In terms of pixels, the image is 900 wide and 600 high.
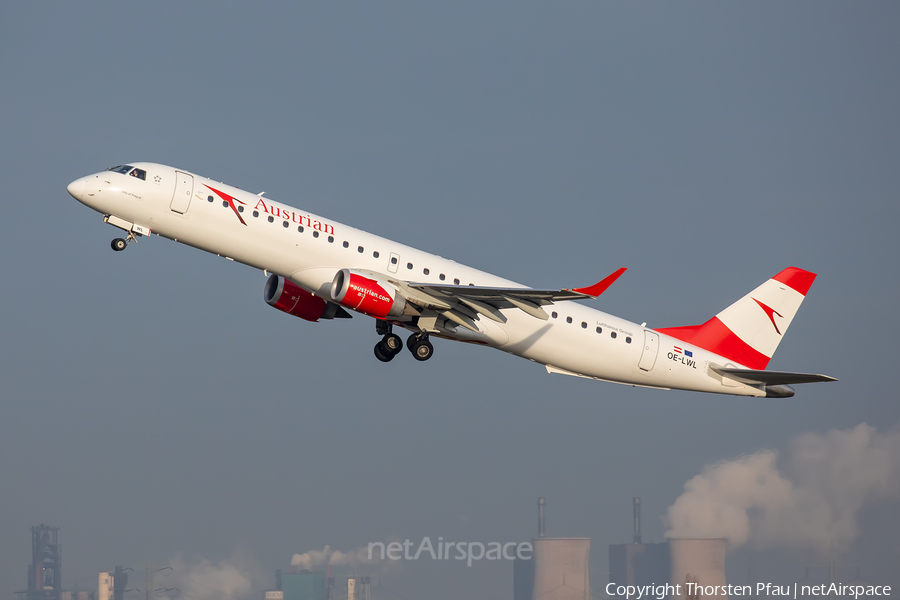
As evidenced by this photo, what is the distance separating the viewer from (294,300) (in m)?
41.1

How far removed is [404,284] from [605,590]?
3170 inches

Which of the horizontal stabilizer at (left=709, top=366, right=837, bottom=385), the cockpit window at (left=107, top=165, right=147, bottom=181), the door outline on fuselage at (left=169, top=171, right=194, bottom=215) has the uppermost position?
the cockpit window at (left=107, top=165, right=147, bottom=181)

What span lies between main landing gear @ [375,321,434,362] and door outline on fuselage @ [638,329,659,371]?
9.20 metres

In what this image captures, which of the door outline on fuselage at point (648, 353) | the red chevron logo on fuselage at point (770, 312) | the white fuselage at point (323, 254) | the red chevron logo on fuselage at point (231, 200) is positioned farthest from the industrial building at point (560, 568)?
the red chevron logo on fuselage at point (231, 200)

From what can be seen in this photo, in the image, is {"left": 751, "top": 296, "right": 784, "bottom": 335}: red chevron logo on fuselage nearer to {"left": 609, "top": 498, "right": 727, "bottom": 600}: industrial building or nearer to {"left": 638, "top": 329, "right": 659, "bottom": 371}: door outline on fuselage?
{"left": 638, "top": 329, "right": 659, "bottom": 371}: door outline on fuselage

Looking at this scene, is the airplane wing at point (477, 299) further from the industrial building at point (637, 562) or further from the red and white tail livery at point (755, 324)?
the industrial building at point (637, 562)

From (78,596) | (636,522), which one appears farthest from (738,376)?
(78,596)

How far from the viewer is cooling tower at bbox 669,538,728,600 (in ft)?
349

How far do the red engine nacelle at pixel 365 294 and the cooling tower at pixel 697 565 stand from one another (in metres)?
80.2

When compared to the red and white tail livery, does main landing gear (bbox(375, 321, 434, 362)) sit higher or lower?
lower

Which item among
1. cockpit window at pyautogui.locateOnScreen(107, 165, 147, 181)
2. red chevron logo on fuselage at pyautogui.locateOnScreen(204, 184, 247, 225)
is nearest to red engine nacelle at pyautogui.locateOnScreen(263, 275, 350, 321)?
red chevron logo on fuselage at pyautogui.locateOnScreen(204, 184, 247, 225)

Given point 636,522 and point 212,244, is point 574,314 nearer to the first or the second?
point 212,244

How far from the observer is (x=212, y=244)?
35.5m

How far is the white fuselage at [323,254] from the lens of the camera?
1379 inches
